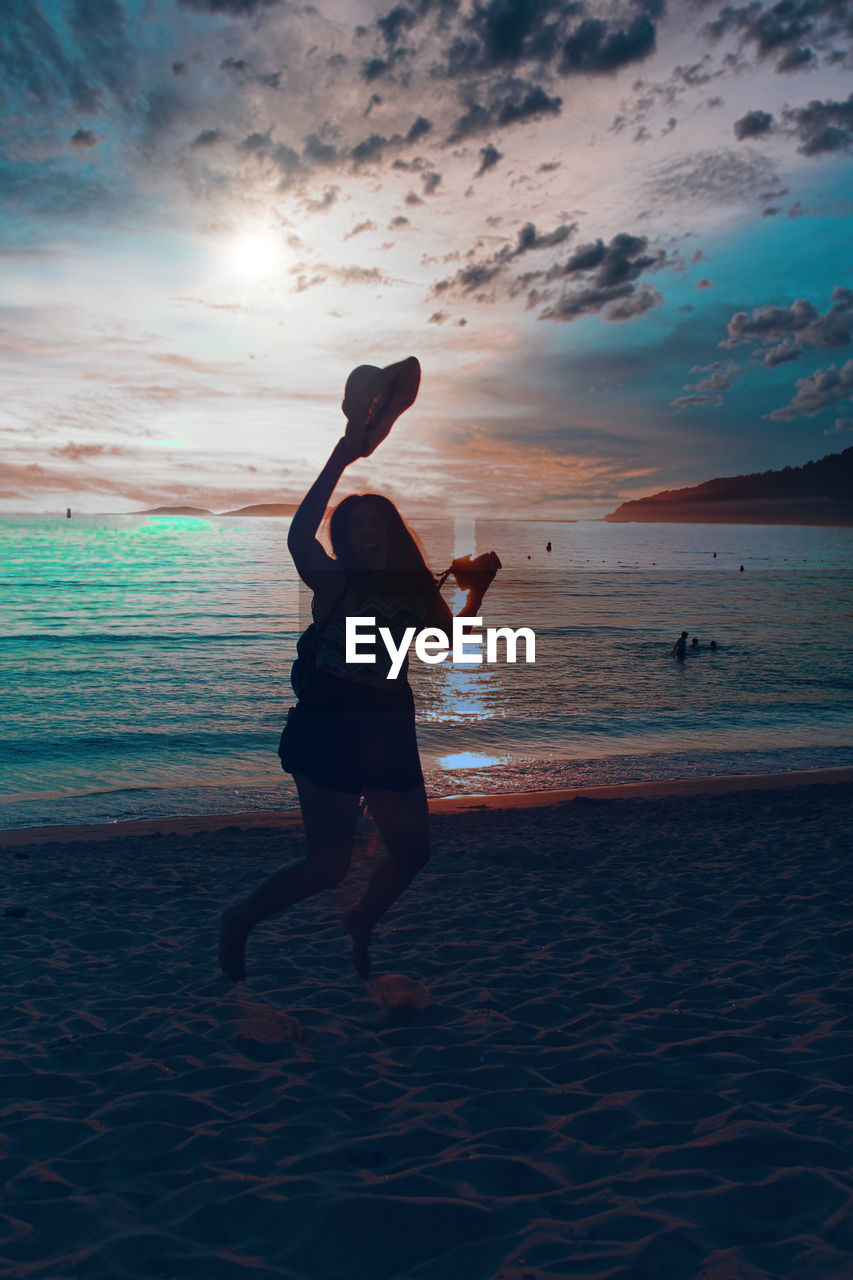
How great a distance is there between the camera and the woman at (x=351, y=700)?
276cm

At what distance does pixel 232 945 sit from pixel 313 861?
0.67 m

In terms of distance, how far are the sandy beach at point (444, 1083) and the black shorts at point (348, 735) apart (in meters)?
1.17

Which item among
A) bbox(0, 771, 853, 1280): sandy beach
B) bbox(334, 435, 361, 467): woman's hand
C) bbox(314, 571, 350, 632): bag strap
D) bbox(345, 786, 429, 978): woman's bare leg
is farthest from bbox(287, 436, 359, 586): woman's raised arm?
bbox(0, 771, 853, 1280): sandy beach

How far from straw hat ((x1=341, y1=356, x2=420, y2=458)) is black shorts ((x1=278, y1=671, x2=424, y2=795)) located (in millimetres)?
857

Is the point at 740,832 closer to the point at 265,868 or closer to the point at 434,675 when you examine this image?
the point at 265,868

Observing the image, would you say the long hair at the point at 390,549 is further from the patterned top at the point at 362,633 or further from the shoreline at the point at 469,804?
the shoreline at the point at 469,804

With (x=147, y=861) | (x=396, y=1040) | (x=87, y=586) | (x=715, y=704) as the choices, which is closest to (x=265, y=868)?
(x=147, y=861)

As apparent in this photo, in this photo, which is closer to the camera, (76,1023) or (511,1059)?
(511,1059)

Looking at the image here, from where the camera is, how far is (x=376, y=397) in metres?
2.61

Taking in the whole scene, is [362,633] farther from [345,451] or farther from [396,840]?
[396,840]

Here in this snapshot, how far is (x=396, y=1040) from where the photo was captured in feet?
10.7

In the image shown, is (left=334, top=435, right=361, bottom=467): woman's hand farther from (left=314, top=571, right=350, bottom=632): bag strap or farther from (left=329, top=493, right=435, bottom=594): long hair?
(left=314, top=571, right=350, bottom=632): bag strap

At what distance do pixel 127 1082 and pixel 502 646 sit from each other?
20.8 metres

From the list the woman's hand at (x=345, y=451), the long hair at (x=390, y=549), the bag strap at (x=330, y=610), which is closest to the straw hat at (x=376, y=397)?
the woman's hand at (x=345, y=451)
